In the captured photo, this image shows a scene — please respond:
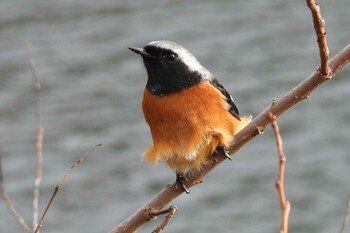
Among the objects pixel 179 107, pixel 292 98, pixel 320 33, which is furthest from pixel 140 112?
pixel 320 33

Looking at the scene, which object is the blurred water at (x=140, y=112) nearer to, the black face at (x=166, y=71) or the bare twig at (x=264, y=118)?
the black face at (x=166, y=71)

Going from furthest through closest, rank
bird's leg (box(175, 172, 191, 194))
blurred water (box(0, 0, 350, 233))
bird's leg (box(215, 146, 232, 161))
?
blurred water (box(0, 0, 350, 233)) → bird's leg (box(215, 146, 232, 161)) → bird's leg (box(175, 172, 191, 194))

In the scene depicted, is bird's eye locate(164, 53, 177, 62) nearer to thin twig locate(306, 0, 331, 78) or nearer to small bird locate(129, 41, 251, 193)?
small bird locate(129, 41, 251, 193)

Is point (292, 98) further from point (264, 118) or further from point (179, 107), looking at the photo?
point (179, 107)

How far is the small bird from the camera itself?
6.20 meters

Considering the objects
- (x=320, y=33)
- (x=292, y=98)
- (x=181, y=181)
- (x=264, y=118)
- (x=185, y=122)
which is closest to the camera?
(x=320, y=33)

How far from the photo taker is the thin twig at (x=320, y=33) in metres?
3.91

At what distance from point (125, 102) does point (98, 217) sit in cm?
257

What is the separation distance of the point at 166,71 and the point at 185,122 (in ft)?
1.31

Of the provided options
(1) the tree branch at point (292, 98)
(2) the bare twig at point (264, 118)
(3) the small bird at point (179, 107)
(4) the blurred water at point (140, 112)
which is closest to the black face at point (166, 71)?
(3) the small bird at point (179, 107)

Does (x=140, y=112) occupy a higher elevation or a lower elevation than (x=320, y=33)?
lower

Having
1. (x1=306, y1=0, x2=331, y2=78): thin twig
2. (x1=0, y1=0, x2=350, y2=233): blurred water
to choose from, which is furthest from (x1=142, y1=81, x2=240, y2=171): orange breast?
(x1=0, y1=0, x2=350, y2=233): blurred water

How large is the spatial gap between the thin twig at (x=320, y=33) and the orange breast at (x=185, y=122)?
5.83 ft

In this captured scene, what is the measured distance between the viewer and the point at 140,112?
51.1ft
